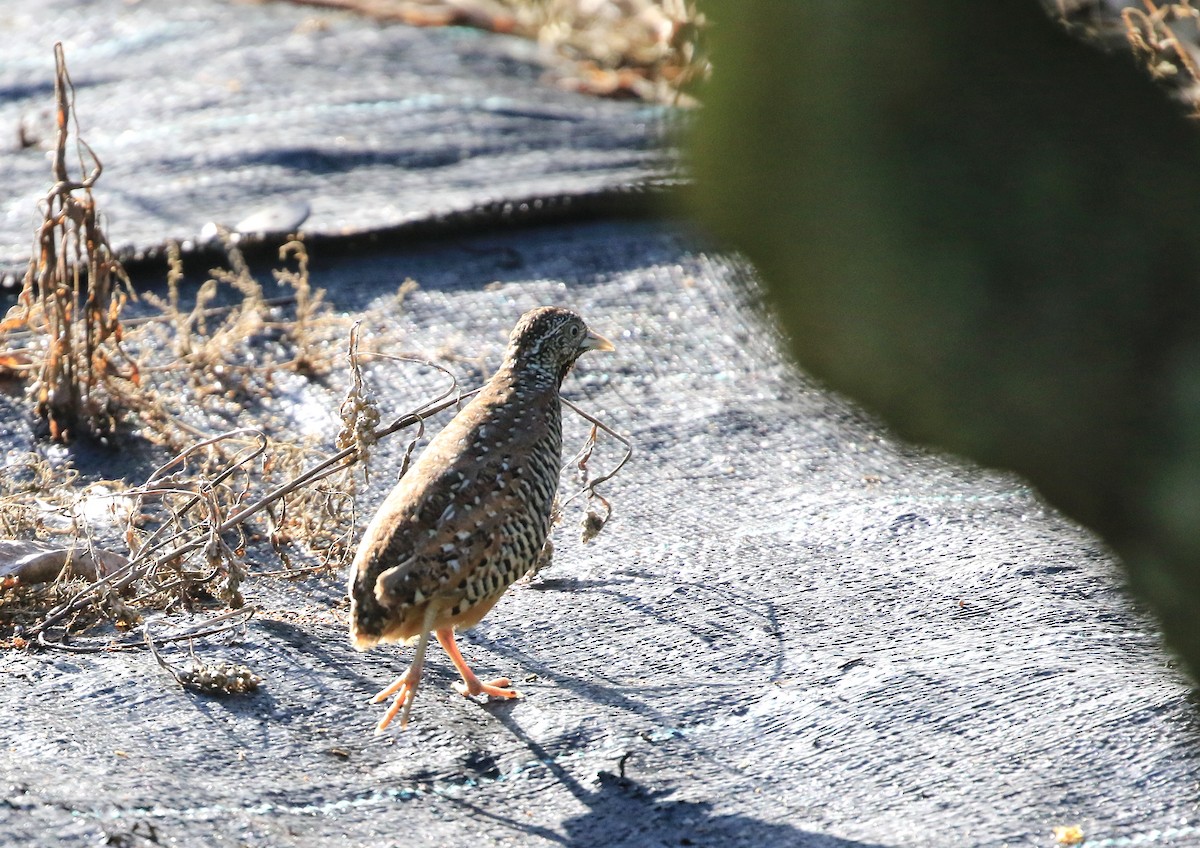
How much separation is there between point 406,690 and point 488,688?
12.6 inches

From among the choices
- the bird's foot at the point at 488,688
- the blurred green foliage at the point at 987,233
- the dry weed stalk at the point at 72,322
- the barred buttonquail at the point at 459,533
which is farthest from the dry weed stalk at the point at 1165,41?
the dry weed stalk at the point at 72,322

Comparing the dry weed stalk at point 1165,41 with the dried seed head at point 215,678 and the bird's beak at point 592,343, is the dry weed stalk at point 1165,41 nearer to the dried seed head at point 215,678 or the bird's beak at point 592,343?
the bird's beak at point 592,343

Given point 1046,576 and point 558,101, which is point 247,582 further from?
point 558,101

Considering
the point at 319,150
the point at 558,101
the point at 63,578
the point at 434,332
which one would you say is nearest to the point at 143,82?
the point at 319,150

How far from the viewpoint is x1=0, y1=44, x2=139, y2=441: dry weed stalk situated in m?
4.67

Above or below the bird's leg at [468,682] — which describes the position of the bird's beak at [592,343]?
above

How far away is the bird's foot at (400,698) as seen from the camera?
334 centimetres

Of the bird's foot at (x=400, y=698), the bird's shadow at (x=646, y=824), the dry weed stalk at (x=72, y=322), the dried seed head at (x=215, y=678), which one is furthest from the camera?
Result: the dry weed stalk at (x=72, y=322)

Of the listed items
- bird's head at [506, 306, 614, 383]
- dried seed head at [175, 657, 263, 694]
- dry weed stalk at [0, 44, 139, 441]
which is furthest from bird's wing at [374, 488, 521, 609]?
dry weed stalk at [0, 44, 139, 441]

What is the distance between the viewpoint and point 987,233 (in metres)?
6.92

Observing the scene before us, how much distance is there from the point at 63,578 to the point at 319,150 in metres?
3.60

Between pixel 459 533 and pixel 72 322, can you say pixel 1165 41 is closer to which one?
pixel 459 533

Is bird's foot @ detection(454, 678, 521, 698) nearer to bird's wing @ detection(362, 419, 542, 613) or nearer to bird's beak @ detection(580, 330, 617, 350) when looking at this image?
bird's wing @ detection(362, 419, 542, 613)

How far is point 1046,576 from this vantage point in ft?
13.3
